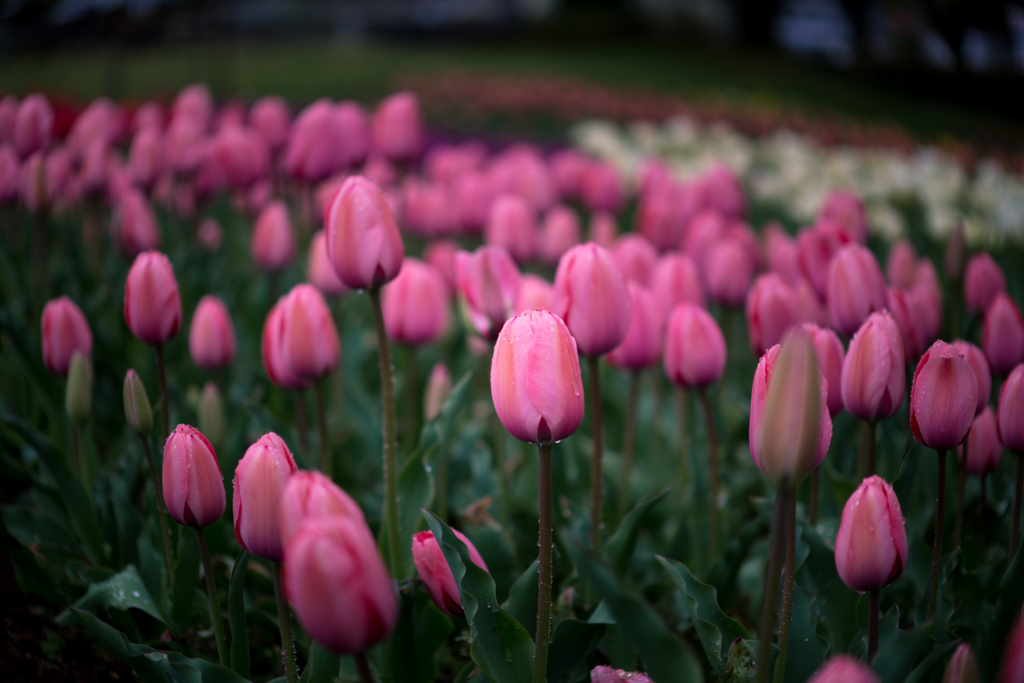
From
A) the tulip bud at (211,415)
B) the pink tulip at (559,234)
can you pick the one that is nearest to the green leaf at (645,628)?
the tulip bud at (211,415)

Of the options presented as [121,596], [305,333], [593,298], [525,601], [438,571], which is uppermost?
[593,298]

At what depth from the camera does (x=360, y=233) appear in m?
1.16

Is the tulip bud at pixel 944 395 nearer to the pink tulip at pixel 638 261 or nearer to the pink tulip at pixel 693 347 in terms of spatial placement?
the pink tulip at pixel 693 347

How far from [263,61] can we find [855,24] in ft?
67.2

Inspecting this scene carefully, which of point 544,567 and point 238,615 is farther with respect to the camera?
point 238,615

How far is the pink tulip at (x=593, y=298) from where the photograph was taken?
118cm

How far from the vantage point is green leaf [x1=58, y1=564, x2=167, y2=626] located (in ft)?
4.34

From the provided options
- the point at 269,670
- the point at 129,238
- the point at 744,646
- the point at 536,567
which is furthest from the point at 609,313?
the point at 129,238

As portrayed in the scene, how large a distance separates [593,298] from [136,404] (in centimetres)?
82

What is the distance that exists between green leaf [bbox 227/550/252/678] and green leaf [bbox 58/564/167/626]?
0.21 meters

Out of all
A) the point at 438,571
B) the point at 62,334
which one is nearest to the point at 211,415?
the point at 62,334

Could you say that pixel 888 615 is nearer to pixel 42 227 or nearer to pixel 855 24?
pixel 42 227

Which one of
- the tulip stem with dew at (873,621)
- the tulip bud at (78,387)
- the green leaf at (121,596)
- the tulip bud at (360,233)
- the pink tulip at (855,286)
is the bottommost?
the green leaf at (121,596)

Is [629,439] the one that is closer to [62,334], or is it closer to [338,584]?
[338,584]
